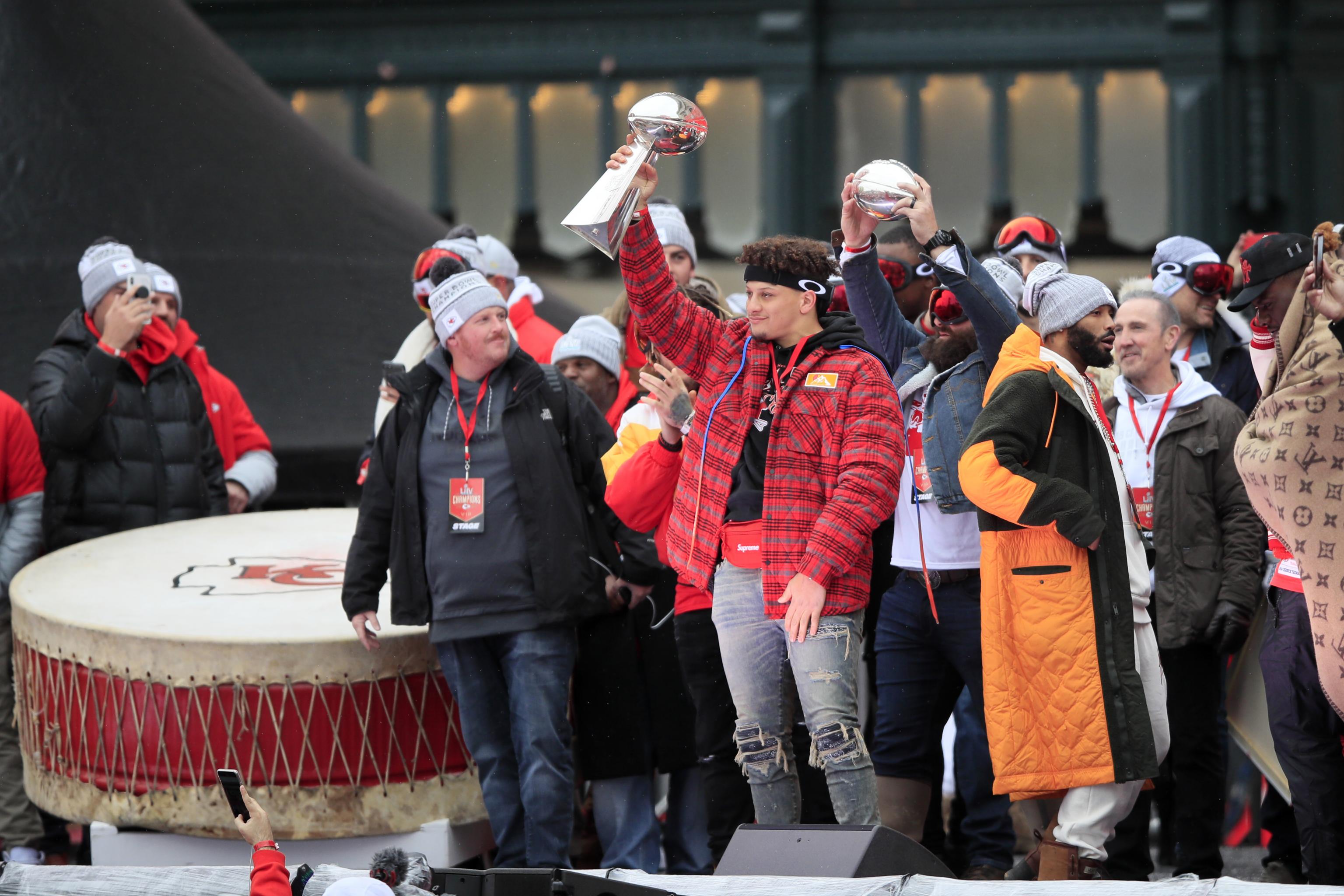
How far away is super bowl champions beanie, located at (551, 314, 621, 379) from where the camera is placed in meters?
5.04

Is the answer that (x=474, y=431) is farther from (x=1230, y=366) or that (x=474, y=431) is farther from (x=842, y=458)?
(x=1230, y=366)

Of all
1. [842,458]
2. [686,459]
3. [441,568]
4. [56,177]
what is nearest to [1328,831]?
[842,458]

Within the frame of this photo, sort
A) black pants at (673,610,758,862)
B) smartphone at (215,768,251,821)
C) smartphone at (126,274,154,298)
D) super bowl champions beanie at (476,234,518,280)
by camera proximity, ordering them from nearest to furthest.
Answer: smartphone at (215,768,251,821)
black pants at (673,610,758,862)
smartphone at (126,274,154,298)
super bowl champions beanie at (476,234,518,280)

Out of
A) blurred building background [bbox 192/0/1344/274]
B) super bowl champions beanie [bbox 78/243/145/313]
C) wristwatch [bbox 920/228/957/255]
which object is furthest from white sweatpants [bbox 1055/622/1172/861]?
blurred building background [bbox 192/0/1344/274]

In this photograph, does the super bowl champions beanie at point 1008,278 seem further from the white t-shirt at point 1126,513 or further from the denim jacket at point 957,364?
the white t-shirt at point 1126,513

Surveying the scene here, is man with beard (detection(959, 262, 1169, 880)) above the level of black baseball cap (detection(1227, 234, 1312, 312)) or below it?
below

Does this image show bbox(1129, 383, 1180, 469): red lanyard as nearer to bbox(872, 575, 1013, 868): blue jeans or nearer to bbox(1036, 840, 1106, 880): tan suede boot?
bbox(872, 575, 1013, 868): blue jeans

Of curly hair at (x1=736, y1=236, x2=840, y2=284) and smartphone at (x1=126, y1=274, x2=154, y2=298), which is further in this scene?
smartphone at (x1=126, y1=274, x2=154, y2=298)

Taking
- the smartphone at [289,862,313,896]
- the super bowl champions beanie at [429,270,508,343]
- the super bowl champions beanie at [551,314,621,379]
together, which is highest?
the super bowl champions beanie at [429,270,508,343]

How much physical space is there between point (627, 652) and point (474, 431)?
0.79 metres

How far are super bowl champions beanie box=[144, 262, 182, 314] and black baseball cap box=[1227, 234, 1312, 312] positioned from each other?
12.2 ft

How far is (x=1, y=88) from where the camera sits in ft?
22.6

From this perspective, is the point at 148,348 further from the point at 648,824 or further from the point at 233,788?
the point at 233,788

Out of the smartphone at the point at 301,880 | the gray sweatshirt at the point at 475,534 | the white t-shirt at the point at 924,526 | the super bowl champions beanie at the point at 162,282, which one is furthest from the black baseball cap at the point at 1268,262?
the super bowl champions beanie at the point at 162,282
